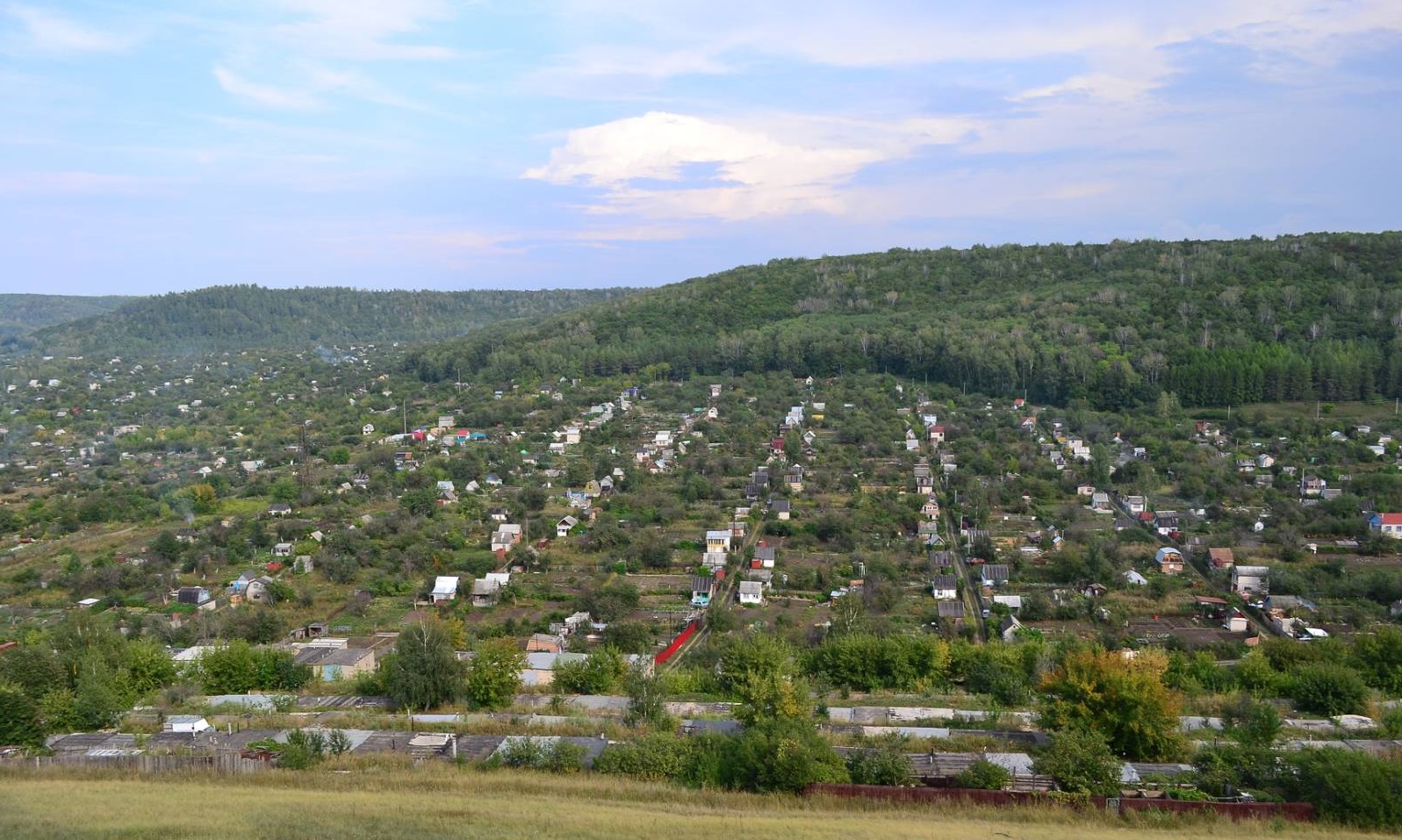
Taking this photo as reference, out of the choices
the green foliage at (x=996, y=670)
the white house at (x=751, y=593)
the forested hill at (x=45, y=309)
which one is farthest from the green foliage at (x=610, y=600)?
the forested hill at (x=45, y=309)

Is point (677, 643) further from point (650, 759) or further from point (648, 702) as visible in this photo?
point (650, 759)

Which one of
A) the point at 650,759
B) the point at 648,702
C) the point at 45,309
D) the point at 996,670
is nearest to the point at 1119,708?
the point at 996,670

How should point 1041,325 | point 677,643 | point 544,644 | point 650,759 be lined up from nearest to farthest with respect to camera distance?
point 650,759 < point 544,644 < point 677,643 < point 1041,325

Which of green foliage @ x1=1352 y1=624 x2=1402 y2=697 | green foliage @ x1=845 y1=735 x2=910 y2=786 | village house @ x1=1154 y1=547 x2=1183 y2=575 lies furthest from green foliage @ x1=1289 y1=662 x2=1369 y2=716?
village house @ x1=1154 y1=547 x2=1183 y2=575

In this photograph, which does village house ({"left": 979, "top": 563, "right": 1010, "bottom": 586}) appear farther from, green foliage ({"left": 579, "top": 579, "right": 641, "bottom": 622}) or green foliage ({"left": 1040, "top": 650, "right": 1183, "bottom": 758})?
green foliage ({"left": 1040, "top": 650, "right": 1183, "bottom": 758})

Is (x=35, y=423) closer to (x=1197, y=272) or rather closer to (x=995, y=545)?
(x=995, y=545)

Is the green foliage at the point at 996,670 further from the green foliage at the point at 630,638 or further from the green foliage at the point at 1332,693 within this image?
the green foliage at the point at 630,638
